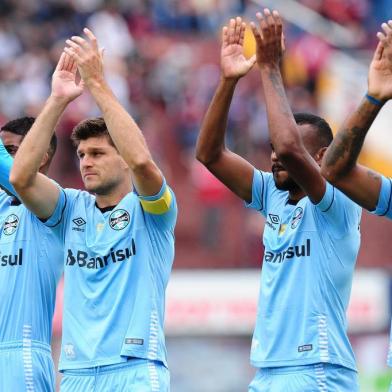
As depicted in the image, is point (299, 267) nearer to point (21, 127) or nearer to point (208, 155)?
point (208, 155)

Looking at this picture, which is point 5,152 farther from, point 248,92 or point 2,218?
point 248,92

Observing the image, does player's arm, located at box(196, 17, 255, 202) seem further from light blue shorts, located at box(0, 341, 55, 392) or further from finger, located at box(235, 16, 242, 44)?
light blue shorts, located at box(0, 341, 55, 392)

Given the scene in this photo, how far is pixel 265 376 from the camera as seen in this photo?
23.7 feet

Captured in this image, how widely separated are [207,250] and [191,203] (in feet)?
2.70

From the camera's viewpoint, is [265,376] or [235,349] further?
[235,349]

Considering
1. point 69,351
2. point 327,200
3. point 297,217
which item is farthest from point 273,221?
point 69,351

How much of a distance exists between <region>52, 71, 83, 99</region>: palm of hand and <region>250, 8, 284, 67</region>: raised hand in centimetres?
121

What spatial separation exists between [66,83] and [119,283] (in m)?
1.34

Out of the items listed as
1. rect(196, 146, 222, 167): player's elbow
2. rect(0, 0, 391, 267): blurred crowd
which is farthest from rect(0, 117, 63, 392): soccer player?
rect(0, 0, 391, 267): blurred crowd

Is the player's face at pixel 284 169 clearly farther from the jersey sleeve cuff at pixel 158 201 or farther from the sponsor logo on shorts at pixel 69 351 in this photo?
the sponsor logo on shorts at pixel 69 351

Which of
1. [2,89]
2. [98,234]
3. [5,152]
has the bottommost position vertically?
[98,234]

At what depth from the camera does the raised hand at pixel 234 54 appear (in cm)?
755

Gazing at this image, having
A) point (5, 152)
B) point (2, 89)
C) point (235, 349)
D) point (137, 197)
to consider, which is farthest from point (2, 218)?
point (2, 89)

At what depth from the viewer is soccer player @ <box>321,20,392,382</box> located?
642 cm
